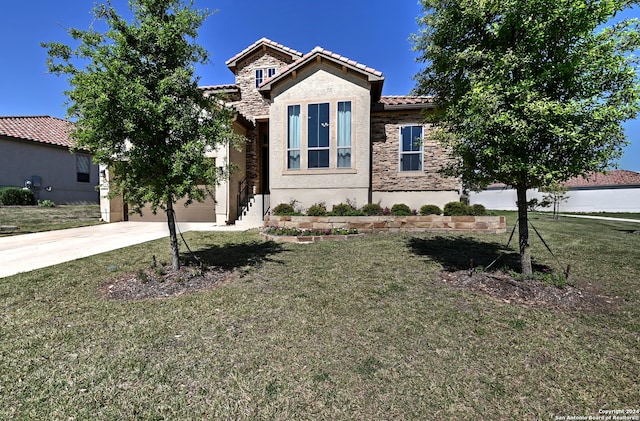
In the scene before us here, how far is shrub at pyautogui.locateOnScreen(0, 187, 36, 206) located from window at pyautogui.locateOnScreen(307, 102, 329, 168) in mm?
17359

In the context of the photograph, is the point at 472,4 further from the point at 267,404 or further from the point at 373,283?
the point at 267,404

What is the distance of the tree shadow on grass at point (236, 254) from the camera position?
682 centimetres

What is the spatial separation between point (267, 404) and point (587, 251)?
9222mm

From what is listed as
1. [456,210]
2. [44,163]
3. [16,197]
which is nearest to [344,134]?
[456,210]

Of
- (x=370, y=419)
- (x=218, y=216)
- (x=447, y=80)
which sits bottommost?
(x=370, y=419)

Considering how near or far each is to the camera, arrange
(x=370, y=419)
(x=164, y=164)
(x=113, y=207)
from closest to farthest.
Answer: (x=370, y=419), (x=164, y=164), (x=113, y=207)

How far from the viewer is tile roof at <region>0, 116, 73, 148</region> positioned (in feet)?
59.3

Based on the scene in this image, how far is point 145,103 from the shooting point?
4641 mm

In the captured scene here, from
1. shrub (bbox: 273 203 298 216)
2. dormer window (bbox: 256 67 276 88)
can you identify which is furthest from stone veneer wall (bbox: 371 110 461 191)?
dormer window (bbox: 256 67 276 88)

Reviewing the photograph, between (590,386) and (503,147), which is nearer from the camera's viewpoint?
(590,386)

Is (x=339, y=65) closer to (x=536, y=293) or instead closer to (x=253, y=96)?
(x=253, y=96)

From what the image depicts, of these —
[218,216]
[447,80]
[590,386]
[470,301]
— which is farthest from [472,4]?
[218,216]

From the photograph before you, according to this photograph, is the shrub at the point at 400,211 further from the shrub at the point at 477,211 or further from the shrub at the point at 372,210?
the shrub at the point at 477,211

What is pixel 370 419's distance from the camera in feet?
7.67
